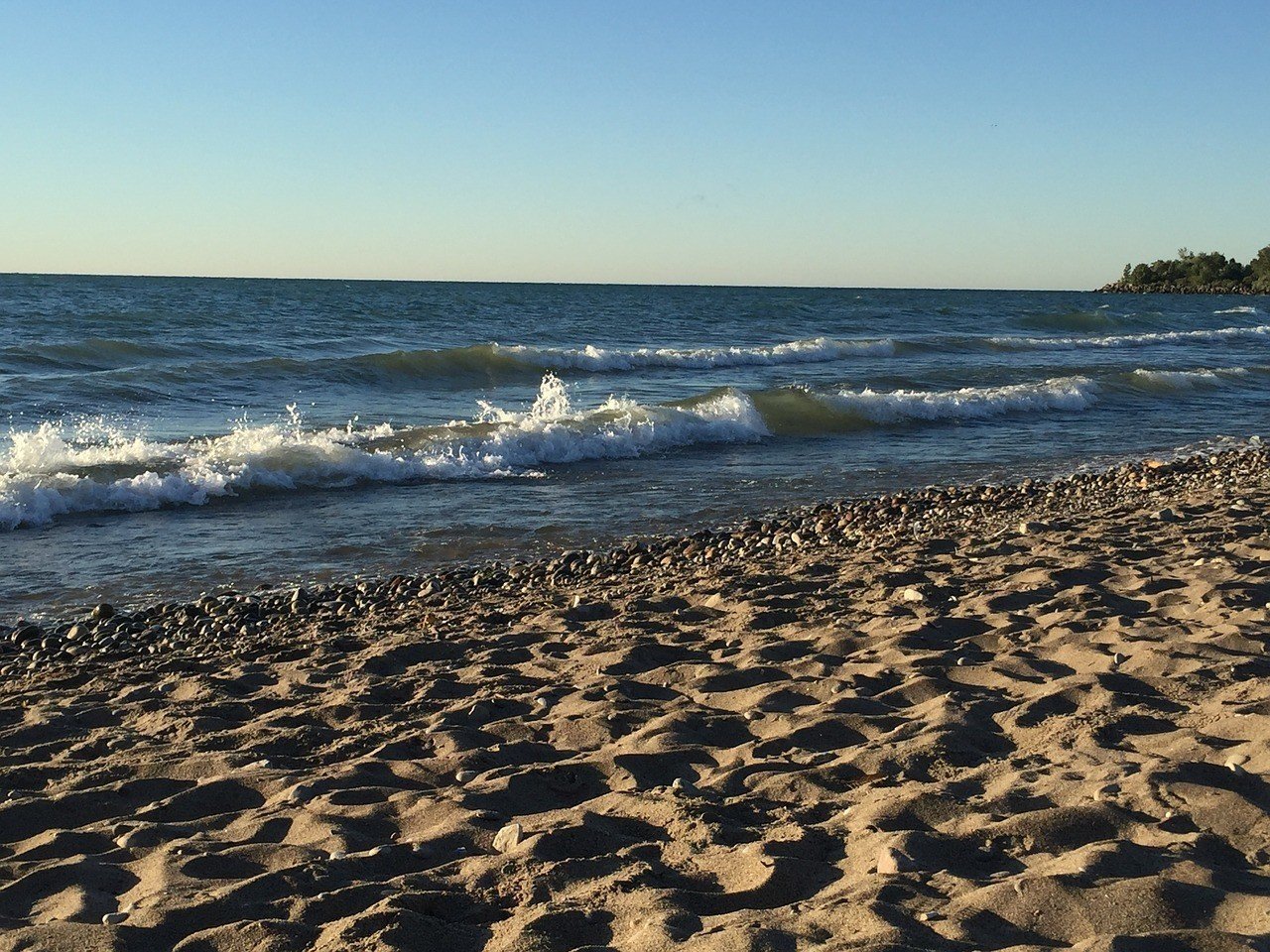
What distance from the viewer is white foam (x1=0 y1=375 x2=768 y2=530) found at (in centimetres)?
1005

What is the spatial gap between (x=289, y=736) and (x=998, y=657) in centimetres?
294

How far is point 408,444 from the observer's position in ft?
42.3

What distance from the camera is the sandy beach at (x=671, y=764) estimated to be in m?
Result: 2.79

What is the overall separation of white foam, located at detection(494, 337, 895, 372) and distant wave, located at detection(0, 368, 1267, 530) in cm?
643

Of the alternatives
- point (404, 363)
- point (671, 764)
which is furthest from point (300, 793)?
point (404, 363)

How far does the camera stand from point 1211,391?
22.0m

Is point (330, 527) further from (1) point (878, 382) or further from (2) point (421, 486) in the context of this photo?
(1) point (878, 382)

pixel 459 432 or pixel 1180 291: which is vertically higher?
pixel 1180 291

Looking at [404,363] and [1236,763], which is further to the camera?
[404,363]

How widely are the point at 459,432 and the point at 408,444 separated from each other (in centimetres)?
77

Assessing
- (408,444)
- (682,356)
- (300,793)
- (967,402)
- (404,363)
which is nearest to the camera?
(300,793)

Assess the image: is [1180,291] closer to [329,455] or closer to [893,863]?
[329,455]

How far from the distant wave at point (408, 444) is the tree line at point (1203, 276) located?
265 feet

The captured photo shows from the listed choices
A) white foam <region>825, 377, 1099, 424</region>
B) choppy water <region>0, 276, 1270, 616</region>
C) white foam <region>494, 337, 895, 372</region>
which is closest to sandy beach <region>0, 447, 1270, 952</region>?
choppy water <region>0, 276, 1270, 616</region>
